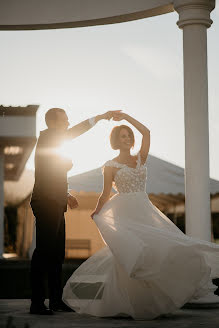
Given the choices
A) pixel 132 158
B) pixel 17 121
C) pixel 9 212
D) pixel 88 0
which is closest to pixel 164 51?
pixel 88 0

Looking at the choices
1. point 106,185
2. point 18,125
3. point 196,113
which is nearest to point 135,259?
point 106,185

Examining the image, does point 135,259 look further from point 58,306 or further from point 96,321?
point 58,306

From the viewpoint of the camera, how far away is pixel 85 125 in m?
8.05

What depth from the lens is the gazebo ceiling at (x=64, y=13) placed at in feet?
36.2

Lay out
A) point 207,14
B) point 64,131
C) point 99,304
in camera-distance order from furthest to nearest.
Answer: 1. point 207,14
2. point 64,131
3. point 99,304

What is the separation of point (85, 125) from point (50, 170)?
24.0 inches

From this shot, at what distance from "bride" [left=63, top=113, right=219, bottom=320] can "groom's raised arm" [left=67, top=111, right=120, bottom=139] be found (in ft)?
0.34

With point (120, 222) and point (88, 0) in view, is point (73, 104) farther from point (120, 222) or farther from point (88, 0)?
point (120, 222)

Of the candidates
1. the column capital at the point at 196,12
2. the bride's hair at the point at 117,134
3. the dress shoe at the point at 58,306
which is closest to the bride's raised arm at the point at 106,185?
the bride's hair at the point at 117,134

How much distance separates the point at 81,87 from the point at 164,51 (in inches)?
78.7

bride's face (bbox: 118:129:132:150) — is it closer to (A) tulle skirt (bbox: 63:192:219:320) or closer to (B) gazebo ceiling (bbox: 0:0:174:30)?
(A) tulle skirt (bbox: 63:192:219:320)

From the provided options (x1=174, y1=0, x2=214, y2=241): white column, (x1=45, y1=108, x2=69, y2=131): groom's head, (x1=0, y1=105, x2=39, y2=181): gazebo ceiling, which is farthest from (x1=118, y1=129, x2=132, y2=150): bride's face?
(x1=0, y1=105, x2=39, y2=181): gazebo ceiling

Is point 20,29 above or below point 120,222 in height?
above

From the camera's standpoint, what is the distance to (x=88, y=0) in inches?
446
